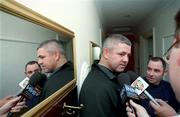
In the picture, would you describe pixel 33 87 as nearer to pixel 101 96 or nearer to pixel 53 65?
pixel 53 65

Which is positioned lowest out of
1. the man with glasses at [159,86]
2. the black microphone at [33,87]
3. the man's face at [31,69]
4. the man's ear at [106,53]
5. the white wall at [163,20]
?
the man with glasses at [159,86]

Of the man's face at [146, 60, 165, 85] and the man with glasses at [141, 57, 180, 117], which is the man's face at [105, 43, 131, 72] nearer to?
the man with glasses at [141, 57, 180, 117]

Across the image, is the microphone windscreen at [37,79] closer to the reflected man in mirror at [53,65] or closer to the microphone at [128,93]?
the reflected man in mirror at [53,65]

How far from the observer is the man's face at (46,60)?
0.88 meters

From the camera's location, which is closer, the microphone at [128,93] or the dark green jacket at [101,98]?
the microphone at [128,93]

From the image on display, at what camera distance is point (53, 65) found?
3.57 ft

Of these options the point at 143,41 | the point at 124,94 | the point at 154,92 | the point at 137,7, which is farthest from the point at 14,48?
the point at 143,41

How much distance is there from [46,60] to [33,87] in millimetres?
187

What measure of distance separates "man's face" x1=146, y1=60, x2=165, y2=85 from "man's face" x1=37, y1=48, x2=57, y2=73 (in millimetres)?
1532

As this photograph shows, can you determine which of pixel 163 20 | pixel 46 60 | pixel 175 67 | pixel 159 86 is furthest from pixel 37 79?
pixel 163 20

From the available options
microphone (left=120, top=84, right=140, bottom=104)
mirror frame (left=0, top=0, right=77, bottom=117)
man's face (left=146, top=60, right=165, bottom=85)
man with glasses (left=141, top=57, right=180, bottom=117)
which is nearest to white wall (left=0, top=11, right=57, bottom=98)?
mirror frame (left=0, top=0, right=77, bottom=117)

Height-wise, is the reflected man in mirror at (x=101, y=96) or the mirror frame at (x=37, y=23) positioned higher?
the mirror frame at (x=37, y=23)

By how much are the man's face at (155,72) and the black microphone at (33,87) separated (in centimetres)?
168

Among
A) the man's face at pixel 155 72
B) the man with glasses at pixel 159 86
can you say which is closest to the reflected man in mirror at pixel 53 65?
the man with glasses at pixel 159 86
